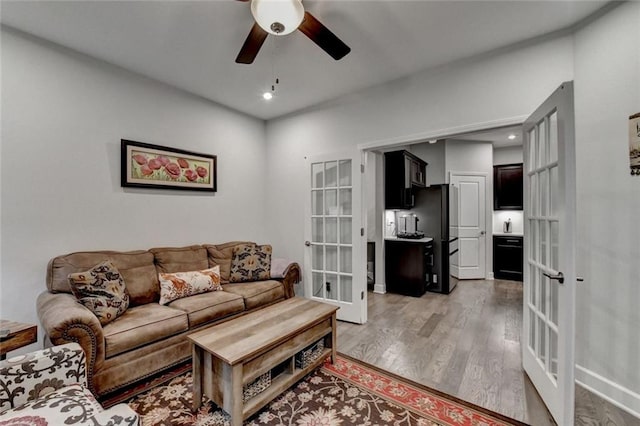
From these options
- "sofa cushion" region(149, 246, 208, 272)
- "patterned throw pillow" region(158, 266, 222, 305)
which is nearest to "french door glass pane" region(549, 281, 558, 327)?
"patterned throw pillow" region(158, 266, 222, 305)

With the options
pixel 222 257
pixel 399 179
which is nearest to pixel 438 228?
pixel 399 179

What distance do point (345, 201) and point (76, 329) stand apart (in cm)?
267

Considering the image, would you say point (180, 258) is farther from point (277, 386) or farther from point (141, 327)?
point (277, 386)

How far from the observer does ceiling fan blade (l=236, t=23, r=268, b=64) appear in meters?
1.83

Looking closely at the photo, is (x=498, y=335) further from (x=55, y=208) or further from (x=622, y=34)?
(x=55, y=208)

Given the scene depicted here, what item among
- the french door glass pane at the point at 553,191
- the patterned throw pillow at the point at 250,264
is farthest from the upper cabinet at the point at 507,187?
the patterned throw pillow at the point at 250,264

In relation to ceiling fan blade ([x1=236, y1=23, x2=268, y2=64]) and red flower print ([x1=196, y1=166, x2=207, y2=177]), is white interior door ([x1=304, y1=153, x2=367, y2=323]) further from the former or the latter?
ceiling fan blade ([x1=236, y1=23, x2=268, y2=64])

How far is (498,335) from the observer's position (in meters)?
2.93

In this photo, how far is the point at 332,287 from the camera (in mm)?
3617

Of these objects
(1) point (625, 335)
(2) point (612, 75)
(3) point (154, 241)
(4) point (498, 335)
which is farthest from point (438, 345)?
(3) point (154, 241)

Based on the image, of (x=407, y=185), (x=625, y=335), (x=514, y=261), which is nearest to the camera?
(x=625, y=335)

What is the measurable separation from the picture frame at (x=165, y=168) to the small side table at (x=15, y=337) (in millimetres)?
1479

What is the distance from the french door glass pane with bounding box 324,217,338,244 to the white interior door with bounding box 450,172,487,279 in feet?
10.4

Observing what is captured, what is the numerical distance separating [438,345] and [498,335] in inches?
29.5
